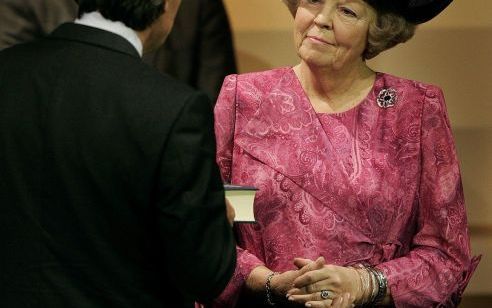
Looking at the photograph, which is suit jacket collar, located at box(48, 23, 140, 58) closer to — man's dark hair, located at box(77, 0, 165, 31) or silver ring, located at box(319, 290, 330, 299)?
man's dark hair, located at box(77, 0, 165, 31)

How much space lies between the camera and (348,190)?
275cm

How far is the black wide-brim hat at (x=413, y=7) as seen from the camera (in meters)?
2.75

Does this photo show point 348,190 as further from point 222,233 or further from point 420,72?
point 420,72

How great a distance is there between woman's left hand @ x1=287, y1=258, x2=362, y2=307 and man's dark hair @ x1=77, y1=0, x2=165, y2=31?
0.76 metres

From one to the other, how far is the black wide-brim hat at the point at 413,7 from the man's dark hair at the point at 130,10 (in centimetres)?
77

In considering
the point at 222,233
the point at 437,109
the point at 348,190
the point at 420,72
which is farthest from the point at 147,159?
the point at 420,72

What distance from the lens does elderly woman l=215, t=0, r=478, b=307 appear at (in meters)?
2.75

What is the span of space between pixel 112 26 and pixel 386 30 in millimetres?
876

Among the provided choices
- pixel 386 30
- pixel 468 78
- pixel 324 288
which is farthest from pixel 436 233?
pixel 468 78

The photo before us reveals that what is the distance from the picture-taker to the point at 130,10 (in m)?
2.17

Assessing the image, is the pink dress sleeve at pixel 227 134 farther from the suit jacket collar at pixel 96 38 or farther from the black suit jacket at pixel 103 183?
the suit jacket collar at pixel 96 38

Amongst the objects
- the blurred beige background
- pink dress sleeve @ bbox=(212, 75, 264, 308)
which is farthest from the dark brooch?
the blurred beige background

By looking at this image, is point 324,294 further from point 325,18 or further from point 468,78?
point 468,78

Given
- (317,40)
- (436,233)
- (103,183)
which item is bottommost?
(436,233)
